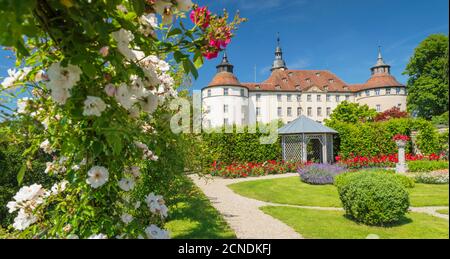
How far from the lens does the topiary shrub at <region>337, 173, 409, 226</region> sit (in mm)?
5637

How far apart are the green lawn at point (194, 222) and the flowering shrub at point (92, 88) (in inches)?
117

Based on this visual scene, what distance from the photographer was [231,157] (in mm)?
17125

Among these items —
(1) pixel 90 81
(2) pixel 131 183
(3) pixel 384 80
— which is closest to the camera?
(1) pixel 90 81

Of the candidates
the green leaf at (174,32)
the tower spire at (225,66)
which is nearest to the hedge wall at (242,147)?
the green leaf at (174,32)

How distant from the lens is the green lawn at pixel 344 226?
5.01 metres

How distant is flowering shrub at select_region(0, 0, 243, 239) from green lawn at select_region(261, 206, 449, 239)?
4.31m

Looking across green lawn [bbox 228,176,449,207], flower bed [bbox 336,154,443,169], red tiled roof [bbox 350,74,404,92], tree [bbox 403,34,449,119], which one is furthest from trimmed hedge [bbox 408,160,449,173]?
red tiled roof [bbox 350,74,404,92]

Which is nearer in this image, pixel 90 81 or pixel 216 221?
pixel 90 81

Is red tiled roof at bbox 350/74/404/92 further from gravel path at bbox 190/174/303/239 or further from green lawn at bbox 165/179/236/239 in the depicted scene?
green lawn at bbox 165/179/236/239

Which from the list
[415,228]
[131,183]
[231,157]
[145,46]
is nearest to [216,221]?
[415,228]
